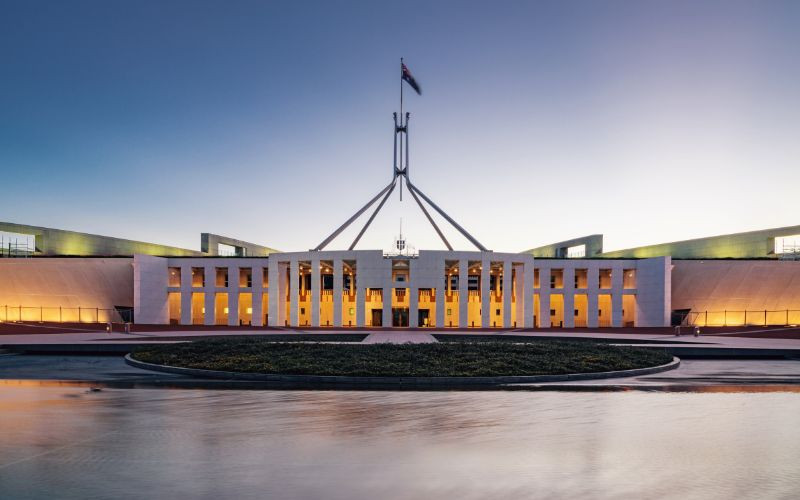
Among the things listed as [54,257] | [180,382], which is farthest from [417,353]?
[54,257]

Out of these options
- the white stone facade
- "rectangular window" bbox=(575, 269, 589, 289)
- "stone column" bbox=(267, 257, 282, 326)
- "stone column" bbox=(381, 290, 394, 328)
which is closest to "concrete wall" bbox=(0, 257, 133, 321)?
the white stone facade

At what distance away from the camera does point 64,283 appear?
50656 millimetres

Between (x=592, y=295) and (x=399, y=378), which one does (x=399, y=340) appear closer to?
(x=399, y=378)

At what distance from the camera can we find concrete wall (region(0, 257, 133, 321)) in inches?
1949

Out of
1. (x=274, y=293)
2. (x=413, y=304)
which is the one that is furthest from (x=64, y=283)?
(x=413, y=304)

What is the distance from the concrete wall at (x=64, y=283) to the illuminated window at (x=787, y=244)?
6478 cm

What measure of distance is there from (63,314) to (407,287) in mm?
33852

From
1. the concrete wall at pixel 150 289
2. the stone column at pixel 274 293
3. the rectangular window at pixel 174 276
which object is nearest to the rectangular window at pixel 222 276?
the rectangular window at pixel 174 276

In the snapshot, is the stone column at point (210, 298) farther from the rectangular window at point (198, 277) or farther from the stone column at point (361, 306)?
the stone column at point (361, 306)

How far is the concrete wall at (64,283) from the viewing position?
162ft

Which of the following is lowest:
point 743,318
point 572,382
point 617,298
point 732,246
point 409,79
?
point 743,318

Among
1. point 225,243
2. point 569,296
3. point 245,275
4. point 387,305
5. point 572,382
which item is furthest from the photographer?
point 225,243

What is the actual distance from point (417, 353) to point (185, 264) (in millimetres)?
38924

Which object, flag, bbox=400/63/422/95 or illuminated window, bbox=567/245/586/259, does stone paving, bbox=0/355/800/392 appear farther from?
illuminated window, bbox=567/245/586/259
